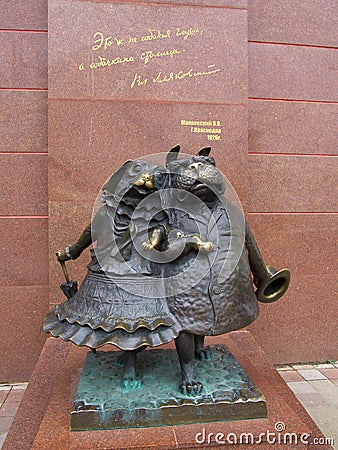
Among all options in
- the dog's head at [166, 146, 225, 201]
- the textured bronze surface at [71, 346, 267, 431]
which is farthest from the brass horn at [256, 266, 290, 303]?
the dog's head at [166, 146, 225, 201]

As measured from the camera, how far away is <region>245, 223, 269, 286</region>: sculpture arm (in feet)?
7.05

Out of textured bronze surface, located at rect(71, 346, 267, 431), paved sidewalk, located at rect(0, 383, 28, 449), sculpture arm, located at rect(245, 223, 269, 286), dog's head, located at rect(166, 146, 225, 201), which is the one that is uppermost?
dog's head, located at rect(166, 146, 225, 201)

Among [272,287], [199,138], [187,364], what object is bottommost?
[187,364]

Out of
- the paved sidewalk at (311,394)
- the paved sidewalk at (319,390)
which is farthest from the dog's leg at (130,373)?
the paved sidewalk at (319,390)

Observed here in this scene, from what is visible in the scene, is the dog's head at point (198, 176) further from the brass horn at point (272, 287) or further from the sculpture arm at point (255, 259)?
the brass horn at point (272, 287)

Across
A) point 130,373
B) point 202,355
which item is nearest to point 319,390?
point 202,355

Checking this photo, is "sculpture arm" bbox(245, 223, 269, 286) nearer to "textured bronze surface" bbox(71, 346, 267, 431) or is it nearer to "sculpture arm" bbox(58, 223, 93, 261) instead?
"textured bronze surface" bbox(71, 346, 267, 431)

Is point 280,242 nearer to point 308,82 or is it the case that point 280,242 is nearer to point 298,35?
point 308,82

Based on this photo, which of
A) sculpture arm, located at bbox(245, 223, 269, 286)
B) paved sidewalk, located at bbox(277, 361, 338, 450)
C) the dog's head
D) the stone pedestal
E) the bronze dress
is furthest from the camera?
paved sidewalk, located at bbox(277, 361, 338, 450)

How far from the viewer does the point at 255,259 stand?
7.13 ft

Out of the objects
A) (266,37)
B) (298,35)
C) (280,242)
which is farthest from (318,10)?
(280,242)

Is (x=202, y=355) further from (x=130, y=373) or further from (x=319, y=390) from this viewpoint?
(x=319, y=390)

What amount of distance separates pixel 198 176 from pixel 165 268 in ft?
1.62

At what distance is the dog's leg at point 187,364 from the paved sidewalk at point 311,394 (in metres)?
1.33
